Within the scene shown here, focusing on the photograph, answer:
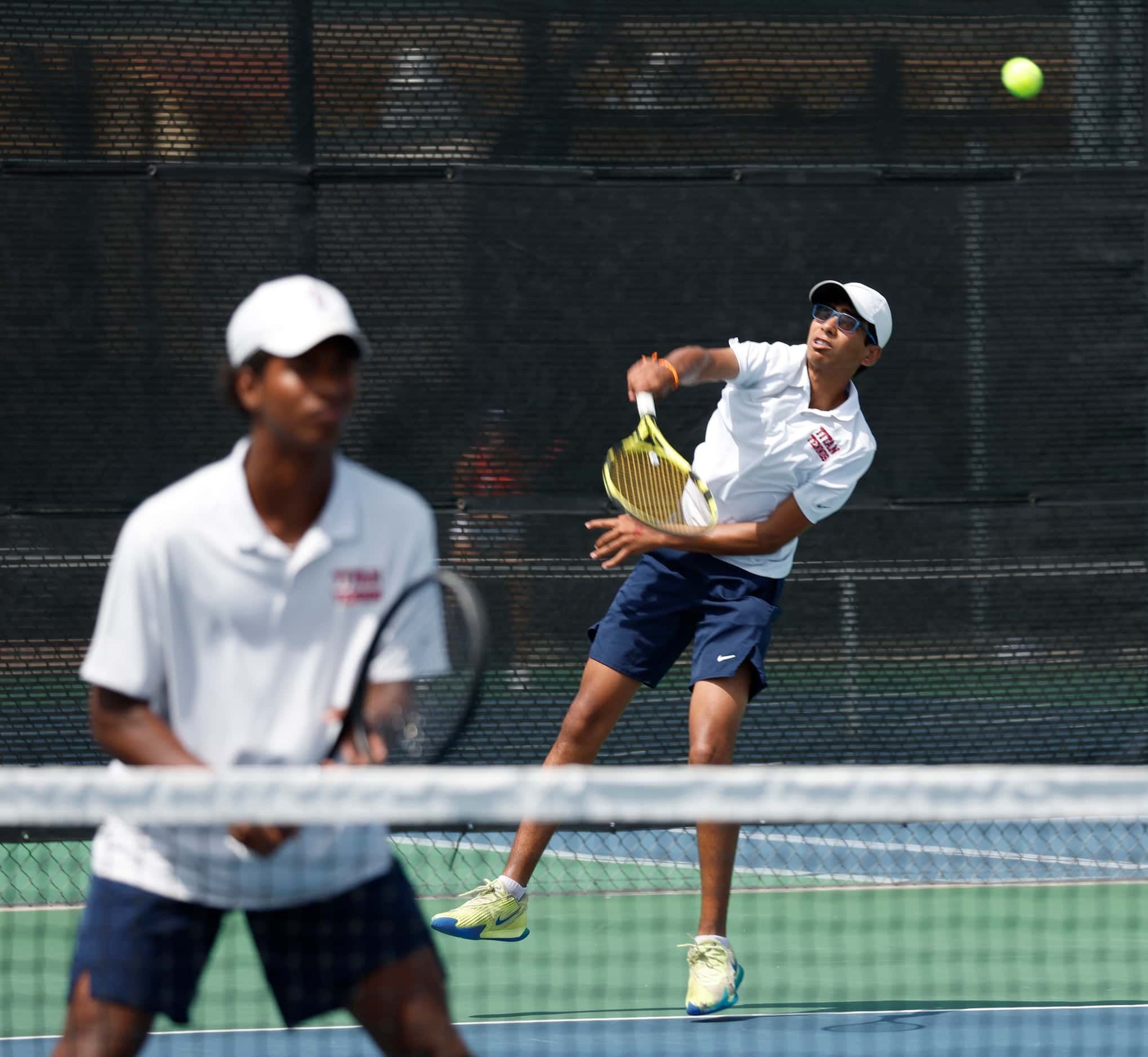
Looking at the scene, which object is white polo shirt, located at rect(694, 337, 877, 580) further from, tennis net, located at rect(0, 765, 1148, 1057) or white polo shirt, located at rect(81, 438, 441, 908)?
white polo shirt, located at rect(81, 438, 441, 908)

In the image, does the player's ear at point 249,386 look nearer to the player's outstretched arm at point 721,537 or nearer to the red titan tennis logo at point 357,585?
the red titan tennis logo at point 357,585

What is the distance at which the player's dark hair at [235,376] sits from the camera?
1917 mm

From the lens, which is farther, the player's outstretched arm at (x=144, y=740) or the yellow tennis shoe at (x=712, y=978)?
the yellow tennis shoe at (x=712, y=978)

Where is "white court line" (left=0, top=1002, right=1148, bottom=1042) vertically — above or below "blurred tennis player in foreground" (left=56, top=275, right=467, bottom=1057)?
below

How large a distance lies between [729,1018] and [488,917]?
1.74 ft

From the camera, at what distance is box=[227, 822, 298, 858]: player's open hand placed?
1.93 m

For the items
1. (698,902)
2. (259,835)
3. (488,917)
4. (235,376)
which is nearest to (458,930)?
(488,917)

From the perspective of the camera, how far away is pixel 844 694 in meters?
5.18

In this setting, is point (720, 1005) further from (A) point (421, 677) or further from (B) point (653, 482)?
(A) point (421, 677)

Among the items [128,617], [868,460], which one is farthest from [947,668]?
[128,617]

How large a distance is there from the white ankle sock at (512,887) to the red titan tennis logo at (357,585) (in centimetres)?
192

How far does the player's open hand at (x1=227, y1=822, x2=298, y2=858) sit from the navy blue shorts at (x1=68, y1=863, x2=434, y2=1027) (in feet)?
0.32

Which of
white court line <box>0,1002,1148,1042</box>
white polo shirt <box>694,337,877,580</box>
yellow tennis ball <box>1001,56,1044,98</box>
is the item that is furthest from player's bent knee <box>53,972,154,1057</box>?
yellow tennis ball <box>1001,56,1044,98</box>

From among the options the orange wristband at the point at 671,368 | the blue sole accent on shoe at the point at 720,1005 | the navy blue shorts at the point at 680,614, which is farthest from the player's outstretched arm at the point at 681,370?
the blue sole accent on shoe at the point at 720,1005
